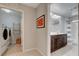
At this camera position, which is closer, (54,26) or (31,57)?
(31,57)

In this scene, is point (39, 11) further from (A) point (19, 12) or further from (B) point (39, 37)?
(B) point (39, 37)

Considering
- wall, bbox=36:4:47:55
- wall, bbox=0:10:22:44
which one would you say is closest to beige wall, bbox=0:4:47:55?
wall, bbox=36:4:47:55

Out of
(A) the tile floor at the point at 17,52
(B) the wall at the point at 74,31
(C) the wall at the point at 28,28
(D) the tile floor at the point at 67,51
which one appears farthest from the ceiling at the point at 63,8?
(A) the tile floor at the point at 17,52

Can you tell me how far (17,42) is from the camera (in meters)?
1.67

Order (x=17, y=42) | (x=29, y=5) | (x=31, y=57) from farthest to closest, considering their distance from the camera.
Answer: (x=17, y=42), (x=29, y=5), (x=31, y=57)

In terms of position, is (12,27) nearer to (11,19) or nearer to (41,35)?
(11,19)

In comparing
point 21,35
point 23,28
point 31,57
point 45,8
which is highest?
point 45,8

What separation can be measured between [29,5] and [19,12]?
208mm

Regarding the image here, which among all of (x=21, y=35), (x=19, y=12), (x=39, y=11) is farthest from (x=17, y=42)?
(x=39, y=11)

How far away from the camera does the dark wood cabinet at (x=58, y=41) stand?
5.40 ft

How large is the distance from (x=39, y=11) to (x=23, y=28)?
39 cm

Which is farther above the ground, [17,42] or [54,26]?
[54,26]

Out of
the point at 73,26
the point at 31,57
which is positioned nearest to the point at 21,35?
the point at 31,57

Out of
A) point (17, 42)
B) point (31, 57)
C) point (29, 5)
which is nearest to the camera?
point (31, 57)
